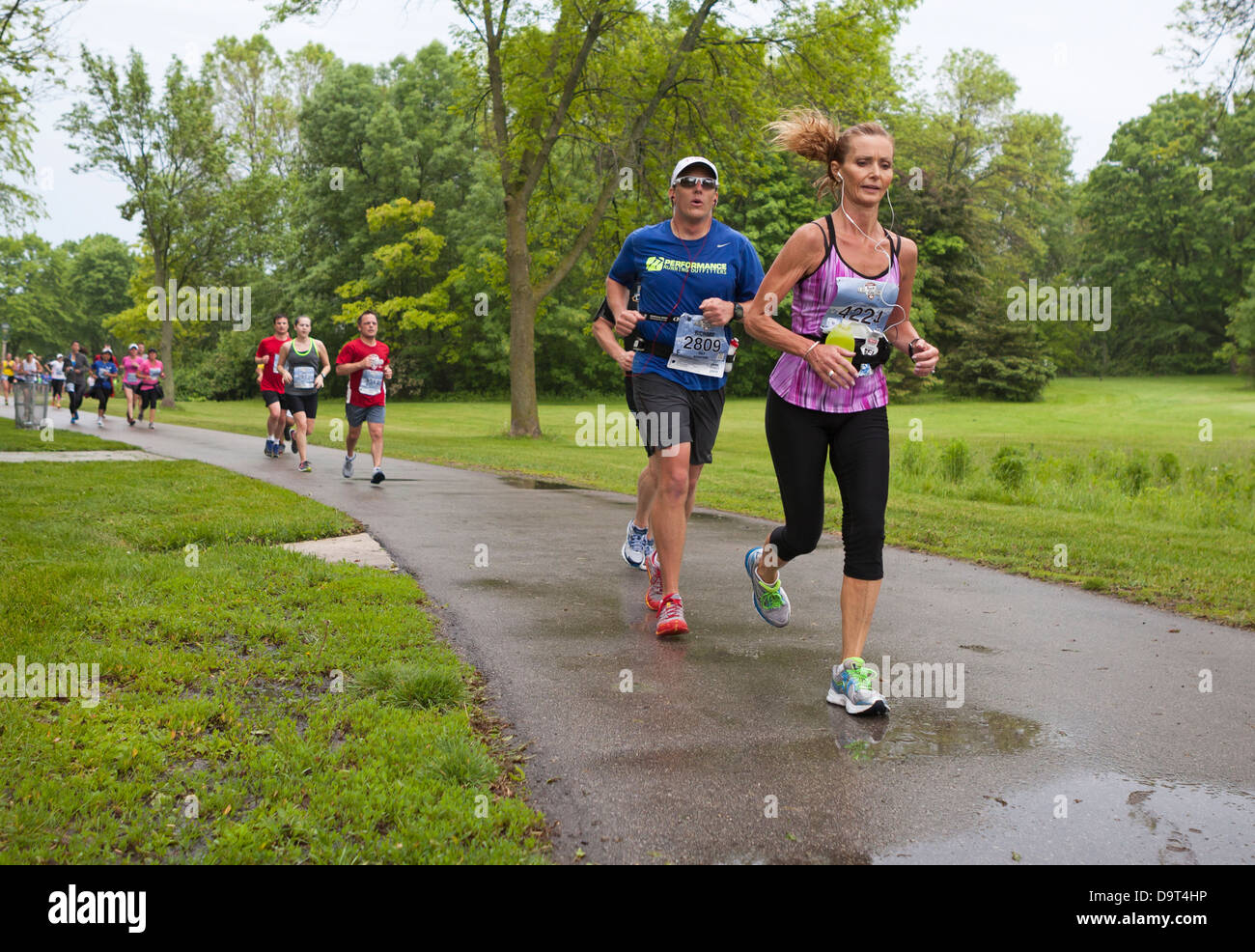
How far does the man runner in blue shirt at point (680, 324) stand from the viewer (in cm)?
571

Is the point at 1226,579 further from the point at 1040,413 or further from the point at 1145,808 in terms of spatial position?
the point at 1040,413

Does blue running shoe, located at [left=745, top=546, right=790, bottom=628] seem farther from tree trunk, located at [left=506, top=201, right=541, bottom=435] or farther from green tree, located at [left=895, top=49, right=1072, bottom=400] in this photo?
green tree, located at [left=895, top=49, right=1072, bottom=400]

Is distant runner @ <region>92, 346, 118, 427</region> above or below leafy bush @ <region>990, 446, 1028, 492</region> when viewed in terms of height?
above

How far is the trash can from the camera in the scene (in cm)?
2052

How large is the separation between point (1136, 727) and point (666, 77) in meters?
20.9

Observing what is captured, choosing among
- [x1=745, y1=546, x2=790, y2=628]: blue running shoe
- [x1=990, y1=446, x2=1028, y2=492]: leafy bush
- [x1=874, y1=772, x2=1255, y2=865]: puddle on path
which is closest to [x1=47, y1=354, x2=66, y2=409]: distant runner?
[x1=990, y1=446, x2=1028, y2=492]: leafy bush

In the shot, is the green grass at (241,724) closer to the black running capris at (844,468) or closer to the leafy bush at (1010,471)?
the black running capris at (844,468)

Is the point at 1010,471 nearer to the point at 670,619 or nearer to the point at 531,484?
the point at 531,484

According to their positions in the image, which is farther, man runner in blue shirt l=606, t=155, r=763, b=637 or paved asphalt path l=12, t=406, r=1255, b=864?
man runner in blue shirt l=606, t=155, r=763, b=637

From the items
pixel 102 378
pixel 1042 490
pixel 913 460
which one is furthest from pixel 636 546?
pixel 102 378

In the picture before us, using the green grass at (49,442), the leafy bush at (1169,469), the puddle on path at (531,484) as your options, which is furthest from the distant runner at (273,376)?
the leafy bush at (1169,469)

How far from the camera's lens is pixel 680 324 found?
5836 mm

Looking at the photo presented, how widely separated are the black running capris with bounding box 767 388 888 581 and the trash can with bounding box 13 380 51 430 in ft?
65.7

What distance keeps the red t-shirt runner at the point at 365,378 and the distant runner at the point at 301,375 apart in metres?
1.47
